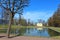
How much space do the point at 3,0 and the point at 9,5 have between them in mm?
999

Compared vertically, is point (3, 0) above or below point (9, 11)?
above

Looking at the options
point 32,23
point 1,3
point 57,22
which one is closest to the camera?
point 1,3

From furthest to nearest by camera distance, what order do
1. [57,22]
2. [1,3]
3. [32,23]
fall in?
[32,23], [57,22], [1,3]

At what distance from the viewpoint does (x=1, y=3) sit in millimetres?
21922

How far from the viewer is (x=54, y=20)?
86.9 m

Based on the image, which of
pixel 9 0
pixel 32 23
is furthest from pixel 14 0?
pixel 32 23

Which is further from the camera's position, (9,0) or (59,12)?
(59,12)

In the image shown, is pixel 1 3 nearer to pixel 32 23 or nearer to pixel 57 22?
pixel 57 22

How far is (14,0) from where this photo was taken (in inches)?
889

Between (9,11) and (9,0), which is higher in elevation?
(9,0)

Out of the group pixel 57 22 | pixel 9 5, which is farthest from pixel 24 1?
pixel 57 22

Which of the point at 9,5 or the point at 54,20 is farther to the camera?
the point at 54,20

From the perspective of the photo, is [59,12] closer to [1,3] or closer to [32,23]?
[32,23]

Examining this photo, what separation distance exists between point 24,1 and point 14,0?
1346mm
